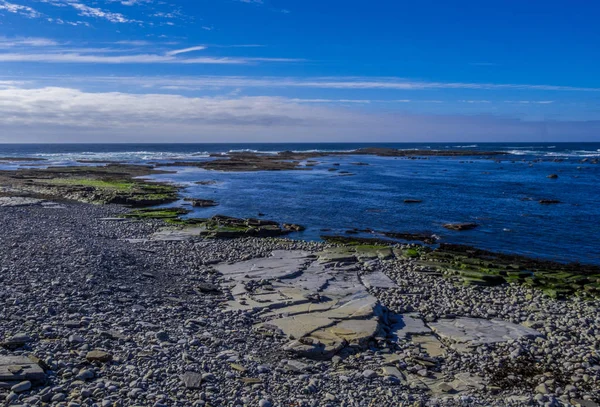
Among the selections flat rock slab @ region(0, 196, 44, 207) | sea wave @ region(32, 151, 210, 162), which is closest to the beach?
flat rock slab @ region(0, 196, 44, 207)

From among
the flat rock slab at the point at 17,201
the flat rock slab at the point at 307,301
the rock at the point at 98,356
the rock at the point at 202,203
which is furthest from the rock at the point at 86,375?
the rock at the point at 202,203

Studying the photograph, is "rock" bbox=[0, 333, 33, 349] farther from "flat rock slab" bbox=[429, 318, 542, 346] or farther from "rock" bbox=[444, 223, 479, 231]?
"rock" bbox=[444, 223, 479, 231]

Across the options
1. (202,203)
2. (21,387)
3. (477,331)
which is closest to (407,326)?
(477,331)

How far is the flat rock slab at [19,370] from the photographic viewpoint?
362 inches

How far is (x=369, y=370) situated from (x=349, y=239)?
17.7 metres

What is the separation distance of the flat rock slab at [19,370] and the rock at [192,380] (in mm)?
2725

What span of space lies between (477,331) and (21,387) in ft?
38.7

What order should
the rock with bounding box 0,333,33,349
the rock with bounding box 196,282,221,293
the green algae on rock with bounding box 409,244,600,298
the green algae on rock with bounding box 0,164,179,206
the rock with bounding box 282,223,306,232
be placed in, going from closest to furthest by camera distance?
1. the rock with bounding box 0,333,33,349
2. the rock with bounding box 196,282,221,293
3. the green algae on rock with bounding box 409,244,600,298
4. the rock with bounding box 282,223,306,232
5. the green algae on rock with bounding box 0,164,179,206

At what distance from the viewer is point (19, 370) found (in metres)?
9.38

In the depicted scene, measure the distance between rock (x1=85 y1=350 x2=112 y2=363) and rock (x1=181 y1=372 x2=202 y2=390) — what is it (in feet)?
5.97

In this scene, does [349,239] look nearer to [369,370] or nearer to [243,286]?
[243,286]

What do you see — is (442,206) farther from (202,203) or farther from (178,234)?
(178,234)

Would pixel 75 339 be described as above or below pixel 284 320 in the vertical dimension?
above

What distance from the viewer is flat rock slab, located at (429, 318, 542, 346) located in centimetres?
1357
